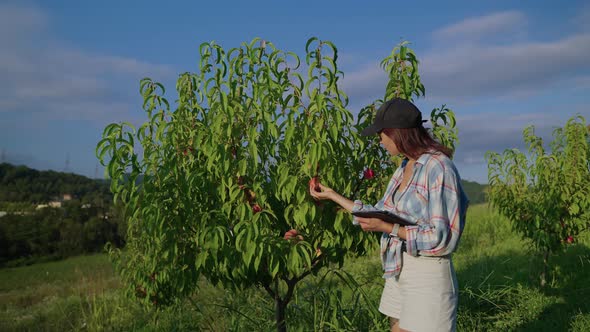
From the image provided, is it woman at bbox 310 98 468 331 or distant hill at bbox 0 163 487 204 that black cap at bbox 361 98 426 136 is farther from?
distant hill at bbox 0 163 487 204

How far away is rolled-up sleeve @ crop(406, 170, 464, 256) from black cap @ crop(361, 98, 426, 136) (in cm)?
33

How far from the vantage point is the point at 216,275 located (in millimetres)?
3695

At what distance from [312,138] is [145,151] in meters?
1.26

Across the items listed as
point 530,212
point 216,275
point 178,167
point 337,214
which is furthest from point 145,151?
point 530,212

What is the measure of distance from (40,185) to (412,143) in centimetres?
3544

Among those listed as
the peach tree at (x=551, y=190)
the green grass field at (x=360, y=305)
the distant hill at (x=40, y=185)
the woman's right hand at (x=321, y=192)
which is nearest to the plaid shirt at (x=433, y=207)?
the woman's right hand at (x=321, y=192)

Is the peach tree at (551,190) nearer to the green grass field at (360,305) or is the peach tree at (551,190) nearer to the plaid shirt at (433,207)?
the green grass field at (360,305)

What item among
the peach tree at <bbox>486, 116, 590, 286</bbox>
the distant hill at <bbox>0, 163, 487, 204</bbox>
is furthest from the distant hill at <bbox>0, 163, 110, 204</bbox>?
the peach tree at <bbox>486, 116, 590, 286</bbox>

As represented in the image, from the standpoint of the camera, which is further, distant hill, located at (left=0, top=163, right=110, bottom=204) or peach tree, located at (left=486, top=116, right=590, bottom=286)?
distant hill, located at (left=0, top=163, right=110, bottom=204)

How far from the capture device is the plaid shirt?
2465 millimetres

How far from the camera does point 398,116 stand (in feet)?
8.59

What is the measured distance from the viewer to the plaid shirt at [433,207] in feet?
8.09

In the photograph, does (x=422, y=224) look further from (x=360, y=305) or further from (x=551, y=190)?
(x=551, y=190)

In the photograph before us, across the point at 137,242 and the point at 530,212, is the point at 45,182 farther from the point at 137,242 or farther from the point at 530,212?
the point at 530,212
